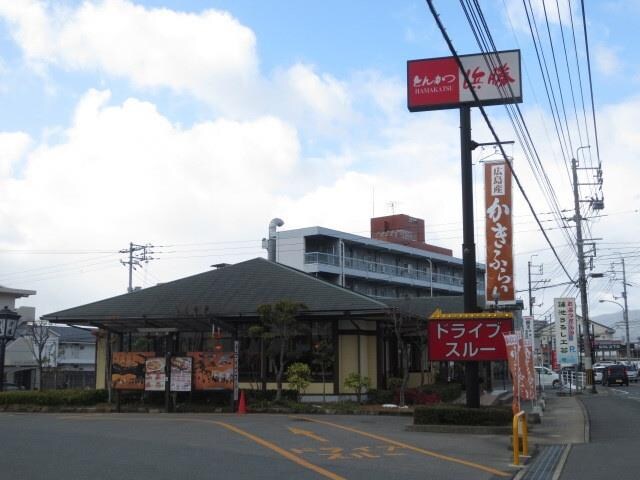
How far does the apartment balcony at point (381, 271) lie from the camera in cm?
6244

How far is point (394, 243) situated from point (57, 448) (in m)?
60.1

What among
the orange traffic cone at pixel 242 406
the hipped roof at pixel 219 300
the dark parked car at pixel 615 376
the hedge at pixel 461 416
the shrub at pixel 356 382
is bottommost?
the dark parked car at pixel 615 376

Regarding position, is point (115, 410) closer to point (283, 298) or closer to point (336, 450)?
point (283, 298)

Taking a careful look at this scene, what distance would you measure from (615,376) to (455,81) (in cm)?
3924

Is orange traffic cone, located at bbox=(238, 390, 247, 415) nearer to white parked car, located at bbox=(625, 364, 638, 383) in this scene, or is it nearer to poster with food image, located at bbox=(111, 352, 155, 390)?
poster with food image, located at bbox=(111, 352, 155, 390)

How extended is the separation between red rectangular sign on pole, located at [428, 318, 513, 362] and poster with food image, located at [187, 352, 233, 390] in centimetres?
767

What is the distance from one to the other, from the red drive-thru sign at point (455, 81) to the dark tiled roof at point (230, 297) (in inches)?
260

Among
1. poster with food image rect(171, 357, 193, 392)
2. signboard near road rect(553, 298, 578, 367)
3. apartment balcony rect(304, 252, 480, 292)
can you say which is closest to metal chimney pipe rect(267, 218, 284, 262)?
apartment balcony rect(304, 252, 480, 292)

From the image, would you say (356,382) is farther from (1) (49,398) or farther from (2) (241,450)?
(2) (241,450)

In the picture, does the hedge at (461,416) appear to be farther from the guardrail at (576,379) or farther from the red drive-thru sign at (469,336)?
the guardrail at (576,379)

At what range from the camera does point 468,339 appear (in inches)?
669

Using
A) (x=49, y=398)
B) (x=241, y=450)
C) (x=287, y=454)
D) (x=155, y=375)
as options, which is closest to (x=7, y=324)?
(x=49, y=398)

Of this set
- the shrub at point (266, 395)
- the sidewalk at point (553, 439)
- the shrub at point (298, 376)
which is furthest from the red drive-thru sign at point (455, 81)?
the shrub at point (266, 395)

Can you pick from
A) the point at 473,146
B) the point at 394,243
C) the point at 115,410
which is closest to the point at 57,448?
the point at 115,410
